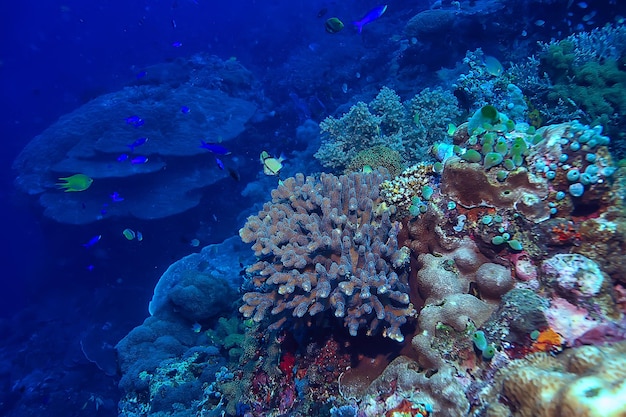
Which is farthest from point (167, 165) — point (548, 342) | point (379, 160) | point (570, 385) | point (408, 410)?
point (570, 385)

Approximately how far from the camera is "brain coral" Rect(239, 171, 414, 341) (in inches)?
110

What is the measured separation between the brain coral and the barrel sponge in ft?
1.98

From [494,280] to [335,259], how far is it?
133cm

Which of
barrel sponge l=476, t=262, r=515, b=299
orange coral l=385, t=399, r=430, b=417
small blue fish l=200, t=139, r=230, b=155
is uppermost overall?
barrel sponge l=476, t=262, r=515, b=299

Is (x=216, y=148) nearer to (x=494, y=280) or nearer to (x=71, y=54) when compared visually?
(x=494, y=280)

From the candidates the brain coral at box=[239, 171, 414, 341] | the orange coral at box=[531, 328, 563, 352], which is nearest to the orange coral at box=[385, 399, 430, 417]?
the brain coral at box=[239, 171, 414, 341]

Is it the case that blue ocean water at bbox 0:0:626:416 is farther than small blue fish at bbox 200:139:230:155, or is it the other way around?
blue ocean water at bbox 0:0:626:416

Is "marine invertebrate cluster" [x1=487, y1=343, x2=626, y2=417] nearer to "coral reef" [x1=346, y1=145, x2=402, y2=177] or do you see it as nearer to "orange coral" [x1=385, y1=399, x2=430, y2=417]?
"orange coral" [x1=385, y1=399, x2=430, y2=417]

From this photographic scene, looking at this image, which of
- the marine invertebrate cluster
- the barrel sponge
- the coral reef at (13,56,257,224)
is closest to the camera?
the marine invertebrate cluster

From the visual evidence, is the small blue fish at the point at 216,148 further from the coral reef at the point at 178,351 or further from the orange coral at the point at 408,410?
the orange coral at the point at 408,410

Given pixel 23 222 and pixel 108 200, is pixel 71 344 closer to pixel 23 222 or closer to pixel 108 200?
pixel 108 200

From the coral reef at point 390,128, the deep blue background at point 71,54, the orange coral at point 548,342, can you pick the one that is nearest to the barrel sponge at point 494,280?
the orange coral at point 548,342

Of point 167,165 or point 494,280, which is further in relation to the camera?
point 167,165

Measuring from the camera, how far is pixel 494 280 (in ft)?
8.35
